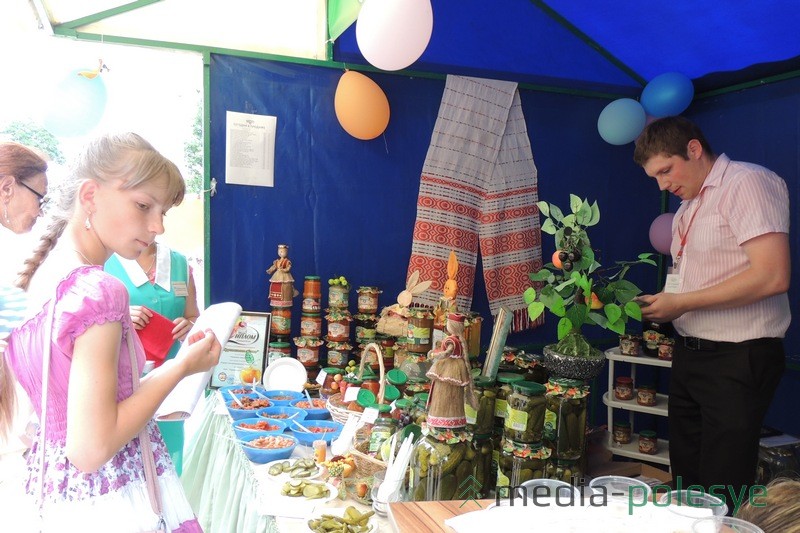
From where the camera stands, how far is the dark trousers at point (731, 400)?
233 centimetres

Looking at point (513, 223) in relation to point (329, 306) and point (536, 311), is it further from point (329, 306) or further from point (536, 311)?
point (536, 311)

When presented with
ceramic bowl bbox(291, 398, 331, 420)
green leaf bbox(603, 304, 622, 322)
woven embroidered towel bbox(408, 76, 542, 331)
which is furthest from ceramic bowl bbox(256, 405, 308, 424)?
woven embroidered towel bbox(408, 76, 542, 331)

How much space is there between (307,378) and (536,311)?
147 centimetres

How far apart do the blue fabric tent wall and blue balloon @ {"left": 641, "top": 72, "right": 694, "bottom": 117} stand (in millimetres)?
292

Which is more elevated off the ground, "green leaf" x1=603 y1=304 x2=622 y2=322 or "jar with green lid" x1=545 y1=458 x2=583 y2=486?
"green leaf" x1=603 y1=304 x2=622 y2=322

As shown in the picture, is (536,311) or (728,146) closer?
(536,311)

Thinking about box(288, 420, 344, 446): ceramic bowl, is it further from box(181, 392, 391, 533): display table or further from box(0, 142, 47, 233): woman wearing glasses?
box(0, 142, 47, 233): woman wearing glasses

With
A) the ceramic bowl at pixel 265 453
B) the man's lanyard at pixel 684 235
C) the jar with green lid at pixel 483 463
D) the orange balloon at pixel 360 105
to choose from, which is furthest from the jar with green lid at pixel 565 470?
the orange balloon at pixel 360 105

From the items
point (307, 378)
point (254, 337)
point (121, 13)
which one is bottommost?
point (307, 378)

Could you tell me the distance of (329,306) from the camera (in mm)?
3266

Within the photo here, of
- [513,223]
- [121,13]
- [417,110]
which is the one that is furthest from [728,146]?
[121,13]

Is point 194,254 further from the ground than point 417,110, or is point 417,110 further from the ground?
point 417,110

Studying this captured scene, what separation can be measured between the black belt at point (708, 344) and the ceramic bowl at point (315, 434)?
1464mm

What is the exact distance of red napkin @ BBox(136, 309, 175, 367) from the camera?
1895mm
